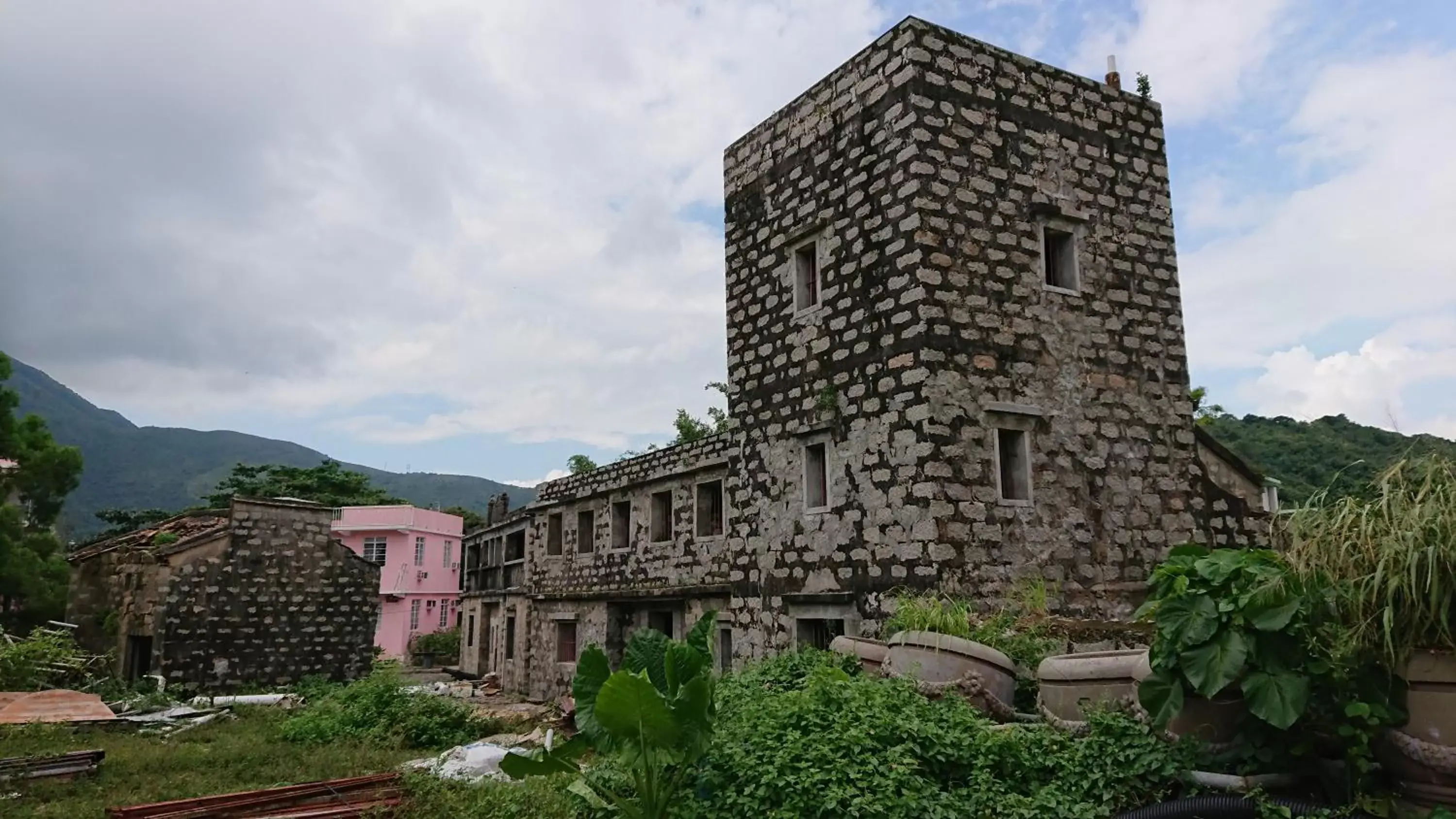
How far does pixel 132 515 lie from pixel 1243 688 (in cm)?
5635

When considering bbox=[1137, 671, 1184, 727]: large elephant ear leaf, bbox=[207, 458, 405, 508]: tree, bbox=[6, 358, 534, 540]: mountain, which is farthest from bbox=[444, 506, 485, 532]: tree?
bbox=[6, 358, 534, 540]: mountain

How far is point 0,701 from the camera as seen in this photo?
14492 millimetres

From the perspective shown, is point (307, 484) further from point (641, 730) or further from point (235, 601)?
point (641, 730)

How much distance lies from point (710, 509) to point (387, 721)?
668cm

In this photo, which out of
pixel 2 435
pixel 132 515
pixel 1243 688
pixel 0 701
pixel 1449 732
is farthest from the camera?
pixel 132 515

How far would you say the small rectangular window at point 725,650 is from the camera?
1450cm

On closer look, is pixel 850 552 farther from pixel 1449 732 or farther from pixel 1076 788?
pixel 1449 732

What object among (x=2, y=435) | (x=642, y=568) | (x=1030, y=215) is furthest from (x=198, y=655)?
(x=1030, y=215)

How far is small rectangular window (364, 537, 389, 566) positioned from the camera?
4022 cm

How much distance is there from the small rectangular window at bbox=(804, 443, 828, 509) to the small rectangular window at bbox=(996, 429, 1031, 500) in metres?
2.11

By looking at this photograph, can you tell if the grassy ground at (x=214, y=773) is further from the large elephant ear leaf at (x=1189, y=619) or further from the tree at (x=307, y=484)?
the tree at (x=307, y=484)

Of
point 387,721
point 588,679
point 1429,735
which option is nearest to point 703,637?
point 588,679

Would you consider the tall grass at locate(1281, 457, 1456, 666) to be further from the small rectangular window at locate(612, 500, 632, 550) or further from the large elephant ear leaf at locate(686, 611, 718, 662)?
the small rectangular window at locate(612, 500, 632, 550)

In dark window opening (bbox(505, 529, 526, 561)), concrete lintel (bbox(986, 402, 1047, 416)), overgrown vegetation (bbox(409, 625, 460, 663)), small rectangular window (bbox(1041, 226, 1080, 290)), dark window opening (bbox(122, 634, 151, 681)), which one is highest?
small rectangular window (bbox(1041, 226, 1080, 290))
